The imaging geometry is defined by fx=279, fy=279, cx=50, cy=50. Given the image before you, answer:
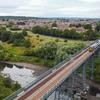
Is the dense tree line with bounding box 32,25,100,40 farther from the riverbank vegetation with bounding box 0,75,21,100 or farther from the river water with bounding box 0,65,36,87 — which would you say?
the riverbank vegetation with bounding box 0,75,21,100

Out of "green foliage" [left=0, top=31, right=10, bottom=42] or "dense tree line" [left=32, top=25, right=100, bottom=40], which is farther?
"dense tree line" [left=32, top=25, right=100, bottom=40]

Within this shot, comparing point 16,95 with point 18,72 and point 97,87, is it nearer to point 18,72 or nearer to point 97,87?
point 97,87

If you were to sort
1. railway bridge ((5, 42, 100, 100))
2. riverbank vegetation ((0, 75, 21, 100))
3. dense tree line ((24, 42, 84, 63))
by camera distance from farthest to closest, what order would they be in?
dense tree line ((24, 42, 84, 63)), riverbank vegetation ((0, 75, 21, 100)), railway bridge ((5, 42, 100, 100))

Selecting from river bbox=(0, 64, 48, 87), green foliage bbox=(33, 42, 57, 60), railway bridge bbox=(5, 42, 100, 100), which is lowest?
river bbox=(0, 64, 48, 87)

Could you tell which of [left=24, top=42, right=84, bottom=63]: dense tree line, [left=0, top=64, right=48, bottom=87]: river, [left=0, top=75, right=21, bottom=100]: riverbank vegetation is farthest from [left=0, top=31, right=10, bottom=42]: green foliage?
[left=0, top=75, right=21, bottom=100]: riverbank vegetation

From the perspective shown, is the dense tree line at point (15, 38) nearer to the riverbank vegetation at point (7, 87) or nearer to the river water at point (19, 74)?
the river water at point (19, 74)

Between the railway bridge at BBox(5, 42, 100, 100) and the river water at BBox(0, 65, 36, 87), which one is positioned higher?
the railway bridge at BBox(5, 42, 100, 100)

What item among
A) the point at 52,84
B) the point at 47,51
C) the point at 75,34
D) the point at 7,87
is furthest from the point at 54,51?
the point at 52,84

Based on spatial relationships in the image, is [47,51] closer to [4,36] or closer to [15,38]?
[15,38]

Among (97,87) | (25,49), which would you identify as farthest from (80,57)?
(25,49)
